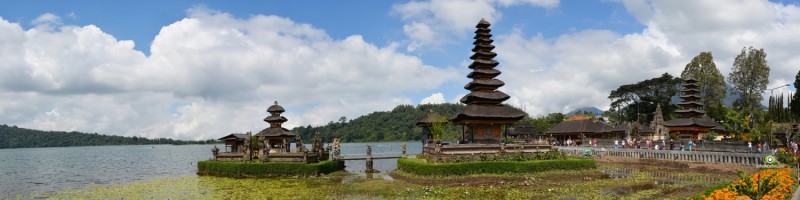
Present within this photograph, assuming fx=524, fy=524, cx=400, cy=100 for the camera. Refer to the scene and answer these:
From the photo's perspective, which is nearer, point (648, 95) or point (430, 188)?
point (430, 188)

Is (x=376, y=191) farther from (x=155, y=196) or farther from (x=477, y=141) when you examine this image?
(x=477, y=141)

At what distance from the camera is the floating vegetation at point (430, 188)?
85.0 ft

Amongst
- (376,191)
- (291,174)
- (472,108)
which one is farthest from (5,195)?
(472,108)

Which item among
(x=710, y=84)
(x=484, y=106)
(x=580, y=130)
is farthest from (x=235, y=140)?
(x=710, y=84)

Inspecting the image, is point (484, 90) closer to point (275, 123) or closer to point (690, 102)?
point (275, 123)

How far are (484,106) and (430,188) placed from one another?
54.1 feet

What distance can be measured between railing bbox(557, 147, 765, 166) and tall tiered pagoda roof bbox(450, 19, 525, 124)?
1296 cm

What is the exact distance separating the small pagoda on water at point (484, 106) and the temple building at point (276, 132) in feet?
46.6

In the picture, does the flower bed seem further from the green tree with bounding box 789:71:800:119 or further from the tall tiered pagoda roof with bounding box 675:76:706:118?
the green tree with bounding box 789:71:800:119

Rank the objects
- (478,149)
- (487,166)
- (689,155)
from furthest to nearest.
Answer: (689,155)
(478,149)
(487,166)

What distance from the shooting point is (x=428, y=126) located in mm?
53594

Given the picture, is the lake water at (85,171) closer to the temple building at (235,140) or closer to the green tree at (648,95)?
the temple building at (235,140)

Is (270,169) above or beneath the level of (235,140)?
beneath

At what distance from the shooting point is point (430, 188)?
28.1m
